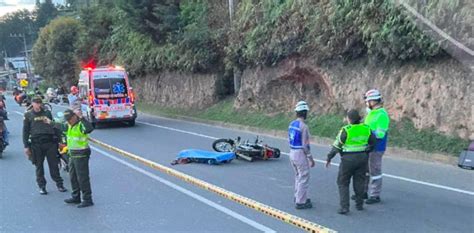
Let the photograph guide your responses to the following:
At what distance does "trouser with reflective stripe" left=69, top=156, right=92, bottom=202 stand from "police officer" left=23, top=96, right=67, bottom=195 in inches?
47.9

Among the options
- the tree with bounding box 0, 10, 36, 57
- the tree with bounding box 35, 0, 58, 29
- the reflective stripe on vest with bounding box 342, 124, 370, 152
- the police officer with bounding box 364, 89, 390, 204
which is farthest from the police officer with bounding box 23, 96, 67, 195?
the tree with bounding box 0, 10, 36, 57

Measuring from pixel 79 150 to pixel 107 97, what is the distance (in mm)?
14504

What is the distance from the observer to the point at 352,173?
24.0ft

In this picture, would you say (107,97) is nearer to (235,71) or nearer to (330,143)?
(235,71)

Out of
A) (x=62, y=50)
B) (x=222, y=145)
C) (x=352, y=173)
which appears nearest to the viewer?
(x=352, y=173)

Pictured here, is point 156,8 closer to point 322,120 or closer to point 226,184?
point 322,120

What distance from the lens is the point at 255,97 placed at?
21.9m

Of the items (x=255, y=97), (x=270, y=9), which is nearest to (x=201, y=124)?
(x=255, y=97)

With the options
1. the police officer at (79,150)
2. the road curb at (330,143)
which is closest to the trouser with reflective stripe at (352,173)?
the police officer at (79,150)

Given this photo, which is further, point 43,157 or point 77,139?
point 43,157

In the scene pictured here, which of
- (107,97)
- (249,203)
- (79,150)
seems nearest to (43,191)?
(79,150)

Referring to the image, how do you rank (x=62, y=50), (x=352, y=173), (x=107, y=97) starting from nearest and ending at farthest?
1. (x=352, y=173)
2. (x=107, y=97)
3. (x=62, y=50)

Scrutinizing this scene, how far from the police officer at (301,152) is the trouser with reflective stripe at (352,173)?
20.7 inches

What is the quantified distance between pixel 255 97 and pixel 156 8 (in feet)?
29.1
